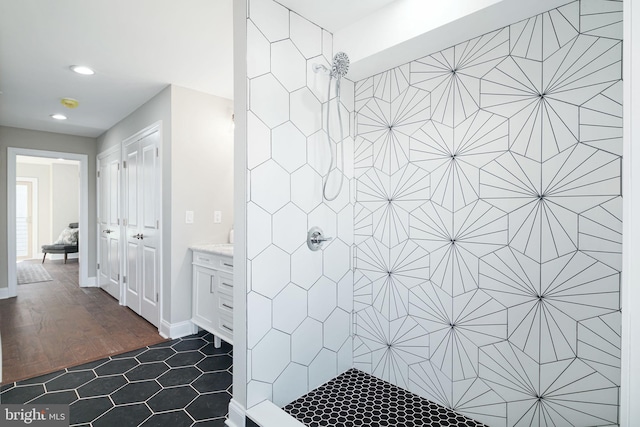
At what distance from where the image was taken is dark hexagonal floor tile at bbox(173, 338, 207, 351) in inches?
108

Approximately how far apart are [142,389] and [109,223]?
3.12m

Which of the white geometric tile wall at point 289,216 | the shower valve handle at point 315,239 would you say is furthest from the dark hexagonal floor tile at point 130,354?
the shower valve handle at point 315,239

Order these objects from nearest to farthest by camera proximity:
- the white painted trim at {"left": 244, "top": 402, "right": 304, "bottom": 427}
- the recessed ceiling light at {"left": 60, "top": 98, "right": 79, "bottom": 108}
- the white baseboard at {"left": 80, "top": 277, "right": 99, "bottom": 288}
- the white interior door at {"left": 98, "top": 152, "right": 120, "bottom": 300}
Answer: the white painted trim at {"left": 244, "top": 402, "right": 304, "bottom": 427} → the recessed ceiling light at {"left": 60, "top": 98, "right": 79, "bottom": 108} → the white interior door at {"left": 98, "top": 152, "right": 120, "bottom": 300} → the white baseboard at {"left": 80, "top": 277, "right": 99, "bottom": 288}

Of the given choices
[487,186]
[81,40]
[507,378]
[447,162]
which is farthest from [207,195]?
[507,378]

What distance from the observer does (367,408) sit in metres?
1.83

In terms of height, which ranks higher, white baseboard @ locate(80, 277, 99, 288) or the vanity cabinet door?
the vanity cabinet door

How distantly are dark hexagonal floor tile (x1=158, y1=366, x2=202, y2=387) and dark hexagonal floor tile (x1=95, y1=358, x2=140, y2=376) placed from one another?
335 mm

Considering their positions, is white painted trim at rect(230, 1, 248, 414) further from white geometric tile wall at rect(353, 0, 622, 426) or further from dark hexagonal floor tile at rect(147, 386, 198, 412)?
white geometric tile wall at rect(353, 0, 622, 426)

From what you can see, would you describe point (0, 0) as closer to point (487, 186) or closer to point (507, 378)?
point (487, 186)

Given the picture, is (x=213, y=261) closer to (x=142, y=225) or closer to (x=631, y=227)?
(x=142, y=225)

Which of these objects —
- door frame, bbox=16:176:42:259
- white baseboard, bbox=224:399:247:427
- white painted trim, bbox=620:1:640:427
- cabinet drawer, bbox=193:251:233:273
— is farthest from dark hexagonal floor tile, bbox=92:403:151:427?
door frame, bbox=16:176:42:259

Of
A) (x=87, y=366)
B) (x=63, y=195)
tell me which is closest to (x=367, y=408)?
(x=87, y=366)

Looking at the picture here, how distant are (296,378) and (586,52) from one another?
6.98 ft

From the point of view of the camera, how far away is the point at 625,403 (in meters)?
0.68
